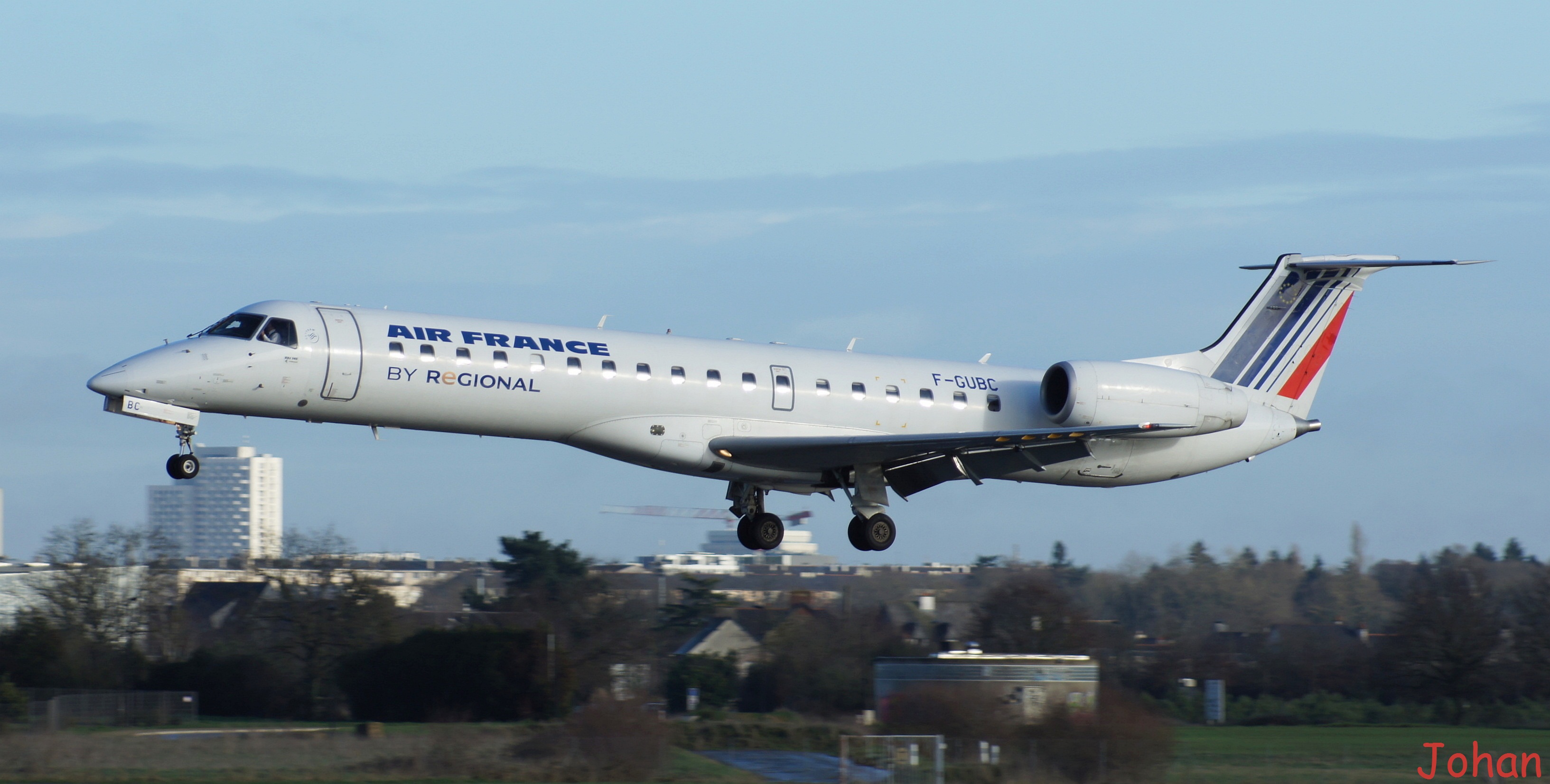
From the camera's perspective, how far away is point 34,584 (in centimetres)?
4466

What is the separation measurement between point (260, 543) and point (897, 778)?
29310mm

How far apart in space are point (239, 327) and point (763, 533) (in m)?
9.12

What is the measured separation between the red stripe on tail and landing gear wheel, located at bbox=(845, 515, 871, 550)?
846 centimetres

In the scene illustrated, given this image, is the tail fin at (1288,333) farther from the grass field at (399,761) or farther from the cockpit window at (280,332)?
the cockpit window at (280,332)

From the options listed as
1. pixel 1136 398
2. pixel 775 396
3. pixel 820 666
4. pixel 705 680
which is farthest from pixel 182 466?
pixel 705 680

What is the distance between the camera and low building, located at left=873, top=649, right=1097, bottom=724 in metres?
28.0

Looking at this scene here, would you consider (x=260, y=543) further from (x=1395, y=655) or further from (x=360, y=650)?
(x=1395, y=655)

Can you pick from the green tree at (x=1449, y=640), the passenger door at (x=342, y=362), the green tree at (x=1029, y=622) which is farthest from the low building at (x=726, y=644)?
the passenger door at (x=342, y=362)

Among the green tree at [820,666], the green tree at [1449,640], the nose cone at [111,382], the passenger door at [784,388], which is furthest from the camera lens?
the green tree at [1449,640]

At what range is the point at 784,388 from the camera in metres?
24.7

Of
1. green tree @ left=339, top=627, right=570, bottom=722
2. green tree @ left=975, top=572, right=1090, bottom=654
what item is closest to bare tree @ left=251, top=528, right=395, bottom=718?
green tree @ left=339, top=627, right=570, bottom=722

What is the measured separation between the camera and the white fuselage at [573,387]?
22.0 metres

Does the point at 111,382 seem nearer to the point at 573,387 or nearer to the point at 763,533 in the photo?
the point at 573,387

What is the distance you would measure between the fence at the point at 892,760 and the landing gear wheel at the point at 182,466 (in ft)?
34.4
